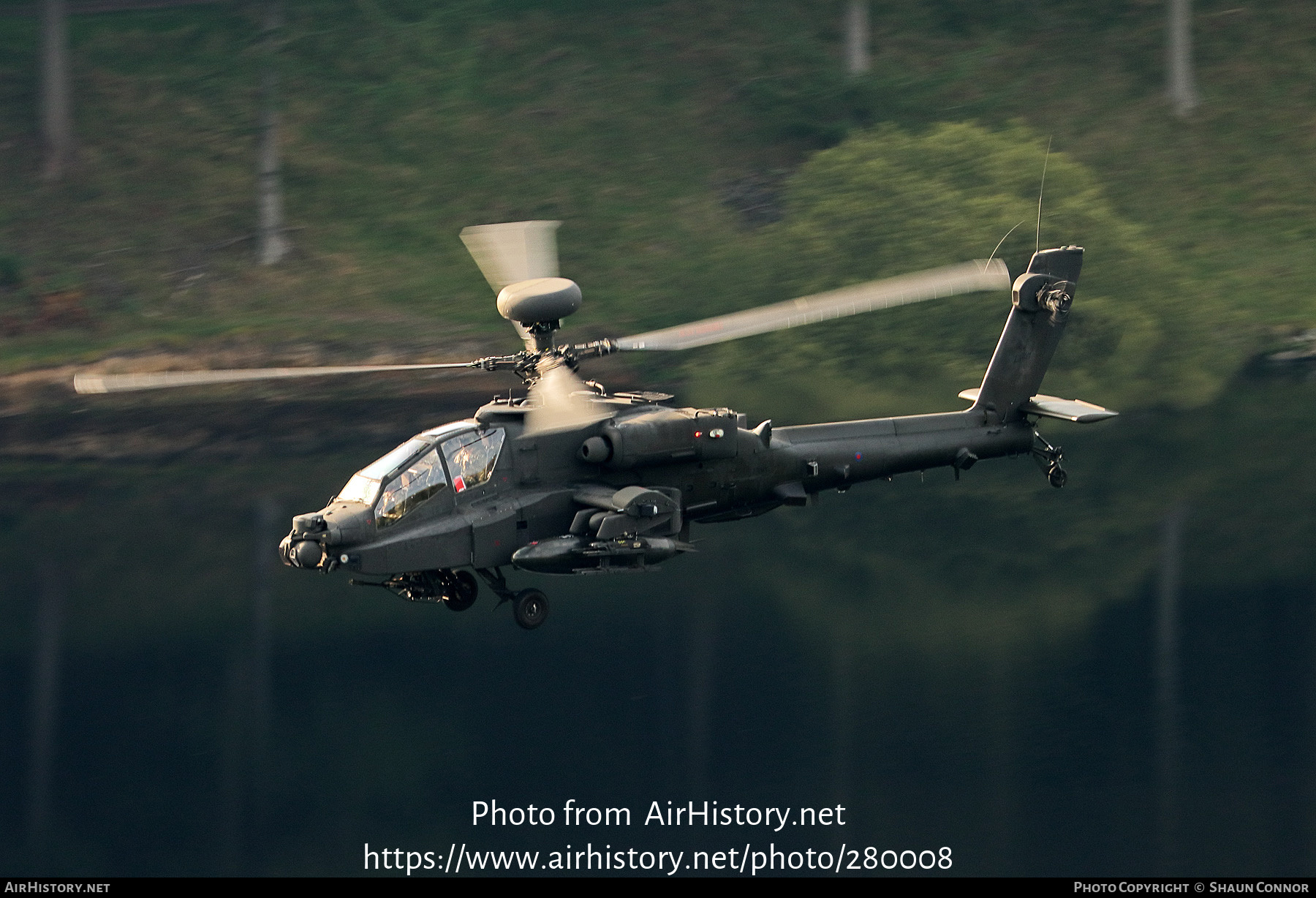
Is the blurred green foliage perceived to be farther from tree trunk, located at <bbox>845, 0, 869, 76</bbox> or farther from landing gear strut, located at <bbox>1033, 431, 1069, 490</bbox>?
landing gear strut, located at <bbox>1033, 431, 1069, 490</bbox>

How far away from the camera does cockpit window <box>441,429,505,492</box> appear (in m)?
28.3

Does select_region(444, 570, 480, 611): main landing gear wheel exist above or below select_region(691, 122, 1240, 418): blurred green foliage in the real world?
below

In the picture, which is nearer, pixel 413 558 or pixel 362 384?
pixel 413 558

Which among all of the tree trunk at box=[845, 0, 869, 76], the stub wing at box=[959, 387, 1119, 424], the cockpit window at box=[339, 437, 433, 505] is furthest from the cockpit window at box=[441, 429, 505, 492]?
the tree trunk at box=[845, 0, 869, 76]

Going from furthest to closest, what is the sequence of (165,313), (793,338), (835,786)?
(165,313) < (793,338) < (835,786)

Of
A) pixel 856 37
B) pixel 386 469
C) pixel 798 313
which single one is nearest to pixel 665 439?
pixel 798 313

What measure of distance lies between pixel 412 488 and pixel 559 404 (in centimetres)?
311

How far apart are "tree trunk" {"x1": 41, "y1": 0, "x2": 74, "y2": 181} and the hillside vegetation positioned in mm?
935

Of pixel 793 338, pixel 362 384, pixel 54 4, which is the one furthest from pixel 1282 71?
pixel 54 4

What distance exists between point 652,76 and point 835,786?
Answer: 4765 cm

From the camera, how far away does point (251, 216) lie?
62.0 metres

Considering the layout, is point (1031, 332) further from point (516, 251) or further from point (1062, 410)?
point (516, 251)

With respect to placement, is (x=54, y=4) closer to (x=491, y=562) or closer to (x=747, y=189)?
(x=747, y=189)

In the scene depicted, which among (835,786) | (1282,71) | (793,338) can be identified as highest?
(1282,71)
